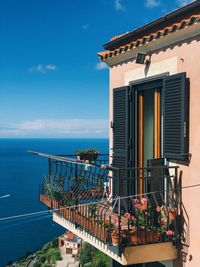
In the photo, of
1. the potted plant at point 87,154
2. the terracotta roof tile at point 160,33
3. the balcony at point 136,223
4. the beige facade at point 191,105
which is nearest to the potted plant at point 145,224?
the balcony at point 136,223

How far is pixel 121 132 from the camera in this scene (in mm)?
7152

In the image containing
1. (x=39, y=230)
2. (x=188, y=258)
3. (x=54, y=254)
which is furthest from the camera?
(x=39, y=230)

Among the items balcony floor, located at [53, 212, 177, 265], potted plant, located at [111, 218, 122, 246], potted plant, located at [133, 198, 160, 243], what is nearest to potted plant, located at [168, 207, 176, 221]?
potted plant, located at [133, 198, 160, 243]

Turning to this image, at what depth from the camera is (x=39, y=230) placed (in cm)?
7562

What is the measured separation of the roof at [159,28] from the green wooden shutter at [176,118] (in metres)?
0.74

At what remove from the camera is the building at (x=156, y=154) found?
524cm

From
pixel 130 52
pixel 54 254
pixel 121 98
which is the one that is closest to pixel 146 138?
pixel 121 98

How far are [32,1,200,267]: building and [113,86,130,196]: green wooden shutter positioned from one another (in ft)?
0.06

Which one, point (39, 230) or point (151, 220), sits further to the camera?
point (39, 230)

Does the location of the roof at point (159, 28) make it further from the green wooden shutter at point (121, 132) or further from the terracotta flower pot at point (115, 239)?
the terracotta flower pot at point (115, 239)

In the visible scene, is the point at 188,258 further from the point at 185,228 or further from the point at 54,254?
the point at 54,254

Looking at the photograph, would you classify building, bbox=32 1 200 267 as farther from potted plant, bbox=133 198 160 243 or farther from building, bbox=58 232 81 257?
building, bbox=58 232 81 257

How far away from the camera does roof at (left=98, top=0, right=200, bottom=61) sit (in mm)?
5412

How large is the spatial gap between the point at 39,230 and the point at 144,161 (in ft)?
239
